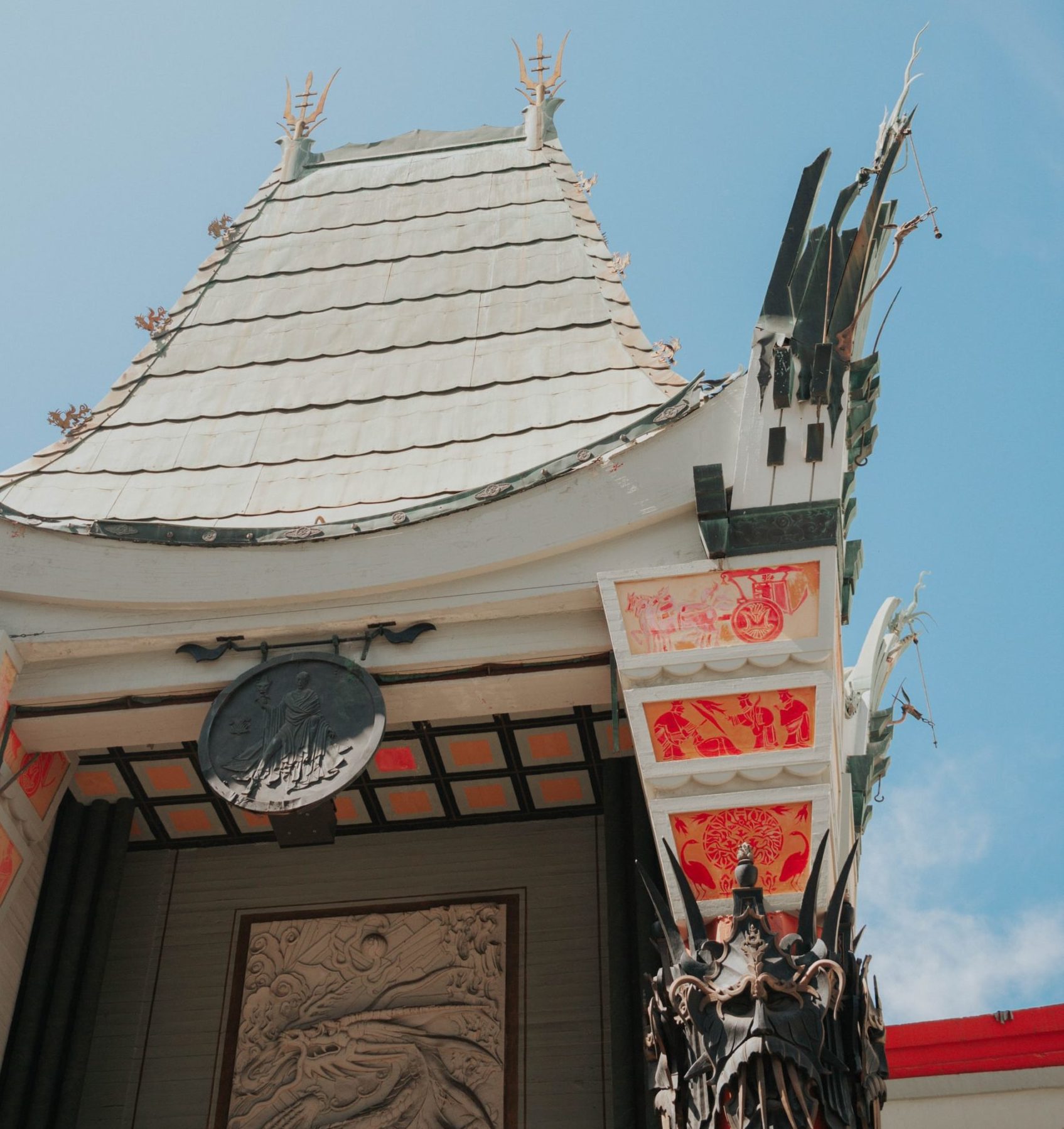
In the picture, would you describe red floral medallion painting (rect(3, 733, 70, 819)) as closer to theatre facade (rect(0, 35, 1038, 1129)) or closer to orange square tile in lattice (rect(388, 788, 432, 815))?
theatre facade (rect(0, 35, 1038, 1129))

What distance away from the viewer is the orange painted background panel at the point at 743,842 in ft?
21.1

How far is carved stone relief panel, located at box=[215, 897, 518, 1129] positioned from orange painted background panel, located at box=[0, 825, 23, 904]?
152cm

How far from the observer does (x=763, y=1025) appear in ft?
18.9

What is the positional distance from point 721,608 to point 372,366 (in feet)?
12.9

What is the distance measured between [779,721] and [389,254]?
235 inches

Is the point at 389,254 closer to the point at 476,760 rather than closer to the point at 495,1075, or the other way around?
the point at 476,760

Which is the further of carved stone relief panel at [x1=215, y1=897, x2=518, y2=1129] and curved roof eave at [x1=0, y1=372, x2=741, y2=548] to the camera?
carved stone relief panel at [x1=215, y1=897, x2=518, y2=1129]

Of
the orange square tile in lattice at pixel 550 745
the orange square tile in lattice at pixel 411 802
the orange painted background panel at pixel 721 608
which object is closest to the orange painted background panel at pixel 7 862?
the orange square tile in lattice at pixel 411 802

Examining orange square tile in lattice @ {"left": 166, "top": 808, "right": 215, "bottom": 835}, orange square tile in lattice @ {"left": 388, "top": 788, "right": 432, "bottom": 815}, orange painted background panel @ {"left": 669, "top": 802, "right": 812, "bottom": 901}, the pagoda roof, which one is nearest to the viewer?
orange painted background panel @ {"left": 669, "top": 802, "right": 812, "bottom": 901}

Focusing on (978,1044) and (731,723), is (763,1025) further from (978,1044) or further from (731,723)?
(978,1044)

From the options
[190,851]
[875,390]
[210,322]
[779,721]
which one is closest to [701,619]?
[779,721]

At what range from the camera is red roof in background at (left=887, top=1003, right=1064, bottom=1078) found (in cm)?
948

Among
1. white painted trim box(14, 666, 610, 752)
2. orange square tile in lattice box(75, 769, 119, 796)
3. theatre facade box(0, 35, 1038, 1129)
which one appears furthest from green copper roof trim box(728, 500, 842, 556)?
orange square tile in lattice box(75, 769, 119, 796)

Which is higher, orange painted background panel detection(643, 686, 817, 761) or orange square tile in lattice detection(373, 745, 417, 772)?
orange square tile in lattice detection(373, 745, 417, 772)
